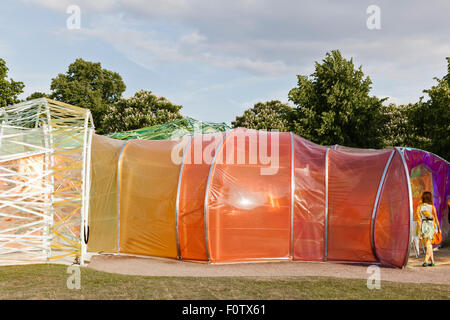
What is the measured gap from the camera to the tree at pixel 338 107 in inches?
1027

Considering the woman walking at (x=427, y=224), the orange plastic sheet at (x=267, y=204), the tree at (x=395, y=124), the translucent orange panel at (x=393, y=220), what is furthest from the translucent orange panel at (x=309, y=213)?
the tree at (x=395, y=124)

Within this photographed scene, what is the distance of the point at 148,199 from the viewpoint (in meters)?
14.2

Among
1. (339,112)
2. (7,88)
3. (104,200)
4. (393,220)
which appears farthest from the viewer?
(7,88)

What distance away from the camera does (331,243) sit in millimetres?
13117

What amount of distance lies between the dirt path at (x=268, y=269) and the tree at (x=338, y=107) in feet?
44.2

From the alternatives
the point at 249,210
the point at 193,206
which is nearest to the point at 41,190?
the point at 193,206

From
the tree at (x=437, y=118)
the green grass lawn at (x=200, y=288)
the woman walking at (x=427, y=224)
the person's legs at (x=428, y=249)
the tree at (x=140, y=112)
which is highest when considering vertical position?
the tree at (x=140, y=112)

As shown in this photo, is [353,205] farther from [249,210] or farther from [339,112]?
[339,112]

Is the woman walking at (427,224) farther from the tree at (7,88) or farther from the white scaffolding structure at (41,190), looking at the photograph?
the tree at (7,88)

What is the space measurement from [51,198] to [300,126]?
17.0 meters

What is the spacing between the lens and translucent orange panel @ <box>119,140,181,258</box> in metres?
13.8

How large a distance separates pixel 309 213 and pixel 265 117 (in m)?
30.7

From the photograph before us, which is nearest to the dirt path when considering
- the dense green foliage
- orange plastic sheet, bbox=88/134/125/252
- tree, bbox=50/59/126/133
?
orange plastic sheet, bbox=88/134/125/252

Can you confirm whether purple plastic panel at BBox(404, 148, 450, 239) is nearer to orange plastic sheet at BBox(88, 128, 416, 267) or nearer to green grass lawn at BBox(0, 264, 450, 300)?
orange plastic sheet at BBox(88, 128, 416, 267)
